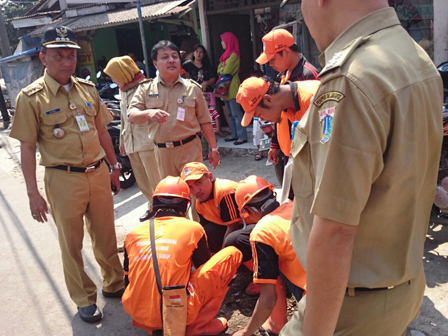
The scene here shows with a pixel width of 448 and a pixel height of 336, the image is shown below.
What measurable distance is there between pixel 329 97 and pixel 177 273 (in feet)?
6.63

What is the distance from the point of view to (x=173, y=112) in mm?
4148

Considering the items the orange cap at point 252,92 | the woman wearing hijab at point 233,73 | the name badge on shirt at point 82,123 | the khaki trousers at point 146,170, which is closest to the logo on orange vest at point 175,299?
the orange cap at point 252,92

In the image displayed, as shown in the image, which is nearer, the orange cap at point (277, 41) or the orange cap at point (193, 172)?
the orange cap at point (193, 172)

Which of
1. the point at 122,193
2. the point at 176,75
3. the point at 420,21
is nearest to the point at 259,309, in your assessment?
the point at 176,75

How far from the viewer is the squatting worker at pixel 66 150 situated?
3.02m

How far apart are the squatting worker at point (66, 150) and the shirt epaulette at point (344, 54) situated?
2.52 meters

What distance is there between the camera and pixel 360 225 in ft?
3.40

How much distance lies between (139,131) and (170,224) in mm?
2279

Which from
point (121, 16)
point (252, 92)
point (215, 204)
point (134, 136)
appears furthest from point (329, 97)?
point (121, 16)

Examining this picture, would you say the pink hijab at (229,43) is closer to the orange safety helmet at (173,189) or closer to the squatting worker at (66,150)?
the squatting worker at (66,150)

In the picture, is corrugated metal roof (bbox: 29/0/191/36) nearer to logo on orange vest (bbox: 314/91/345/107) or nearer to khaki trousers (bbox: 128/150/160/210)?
khaki trousers (bbox: 128/150/160/210)

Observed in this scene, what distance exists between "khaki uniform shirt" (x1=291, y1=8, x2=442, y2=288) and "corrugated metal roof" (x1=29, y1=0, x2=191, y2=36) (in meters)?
8.02

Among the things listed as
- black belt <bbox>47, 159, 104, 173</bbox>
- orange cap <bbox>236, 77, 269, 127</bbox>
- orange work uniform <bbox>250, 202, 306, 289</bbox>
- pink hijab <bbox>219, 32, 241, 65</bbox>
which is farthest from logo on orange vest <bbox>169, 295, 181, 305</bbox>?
pink hijab <bbox>219, 32, 241, 65</bbox>

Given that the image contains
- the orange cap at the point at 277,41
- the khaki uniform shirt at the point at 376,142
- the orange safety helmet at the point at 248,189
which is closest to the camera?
the khaki uniform shirt at the point at 376,142
